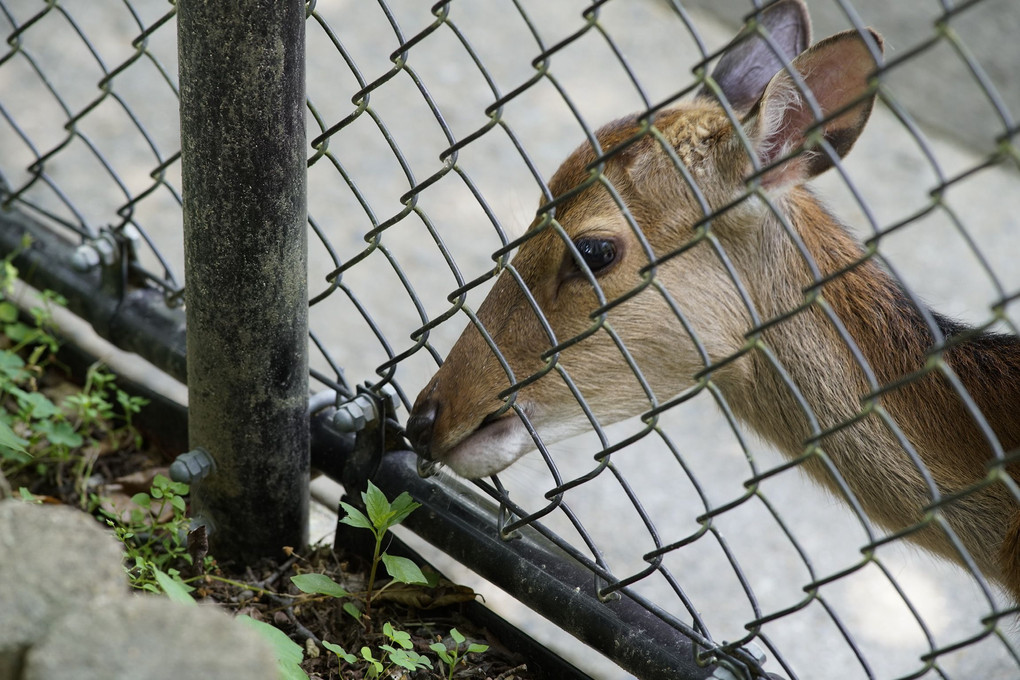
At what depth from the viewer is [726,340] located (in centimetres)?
278

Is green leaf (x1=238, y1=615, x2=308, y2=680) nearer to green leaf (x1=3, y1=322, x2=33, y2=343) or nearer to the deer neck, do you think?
the deer neck

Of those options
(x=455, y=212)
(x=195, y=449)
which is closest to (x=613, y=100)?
(x=455, y=212)

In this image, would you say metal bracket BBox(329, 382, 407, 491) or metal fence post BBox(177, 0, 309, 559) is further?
metal bracket BBox(329, 382, 407, 491)

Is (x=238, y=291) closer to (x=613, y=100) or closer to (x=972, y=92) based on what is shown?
(x=613, y=100)

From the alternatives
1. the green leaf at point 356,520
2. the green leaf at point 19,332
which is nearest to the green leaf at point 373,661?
the green leaf at point 356,520

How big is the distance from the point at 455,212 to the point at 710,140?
2931 mm

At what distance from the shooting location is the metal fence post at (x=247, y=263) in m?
2.19

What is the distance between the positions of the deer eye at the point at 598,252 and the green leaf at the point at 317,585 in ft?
3.27

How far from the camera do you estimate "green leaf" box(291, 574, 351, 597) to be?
2.46 meters

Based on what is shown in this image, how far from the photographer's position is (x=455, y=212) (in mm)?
5500

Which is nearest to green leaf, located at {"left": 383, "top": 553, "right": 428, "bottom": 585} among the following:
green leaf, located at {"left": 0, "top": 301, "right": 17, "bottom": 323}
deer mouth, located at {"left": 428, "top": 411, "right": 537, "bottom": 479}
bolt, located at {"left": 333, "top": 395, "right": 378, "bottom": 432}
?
deer mouth, located at {"left": 428, "top": 411, "right": 537, "bottom": 479}

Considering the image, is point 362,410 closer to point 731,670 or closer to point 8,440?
point 8,440

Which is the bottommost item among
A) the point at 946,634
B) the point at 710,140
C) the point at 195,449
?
the point at 195,449

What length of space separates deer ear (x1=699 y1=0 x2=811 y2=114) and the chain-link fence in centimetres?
26
